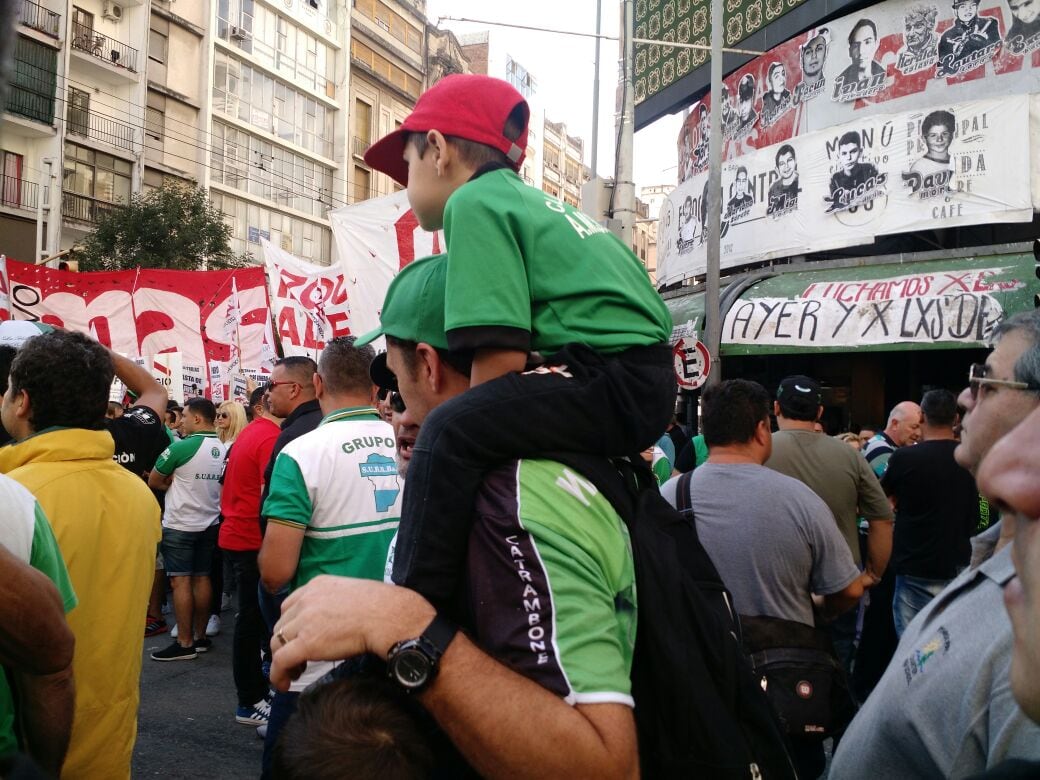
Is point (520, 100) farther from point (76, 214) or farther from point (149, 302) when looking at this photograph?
point (76, 214)

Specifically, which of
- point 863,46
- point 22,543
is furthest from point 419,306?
point 863,46

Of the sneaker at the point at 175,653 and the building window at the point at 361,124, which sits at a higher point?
the building window at the point at 361,124

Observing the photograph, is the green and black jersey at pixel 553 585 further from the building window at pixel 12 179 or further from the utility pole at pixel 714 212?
the building window at pixel 12 179

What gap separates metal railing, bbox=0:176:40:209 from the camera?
97.3 ft

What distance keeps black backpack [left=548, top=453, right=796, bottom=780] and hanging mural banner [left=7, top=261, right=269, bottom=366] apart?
36.1 feet

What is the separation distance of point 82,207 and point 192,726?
3037 centimetres

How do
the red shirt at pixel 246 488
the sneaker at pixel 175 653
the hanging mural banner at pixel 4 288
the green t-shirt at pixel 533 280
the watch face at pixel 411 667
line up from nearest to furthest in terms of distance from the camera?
1. the watch face at pixel 411 667
2. the green t-shirt at pixel 533 280
3. the red shirt at pixel 246 488
4. the sneaker at pixel 175 653
5. the hanging mural banner at pixel 4 288

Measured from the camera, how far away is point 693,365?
13.0 metres

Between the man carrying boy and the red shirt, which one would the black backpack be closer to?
the man carrying boy

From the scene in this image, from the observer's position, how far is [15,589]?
1902 millimetres

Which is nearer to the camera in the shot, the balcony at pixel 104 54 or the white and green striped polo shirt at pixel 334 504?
the white and green striped polo shirt at pixel 334 504

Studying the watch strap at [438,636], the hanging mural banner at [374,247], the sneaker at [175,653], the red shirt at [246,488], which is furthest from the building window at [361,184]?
the watch strap at [438,636]

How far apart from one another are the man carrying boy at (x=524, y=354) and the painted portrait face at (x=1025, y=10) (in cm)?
1351

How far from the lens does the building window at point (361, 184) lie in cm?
4688
